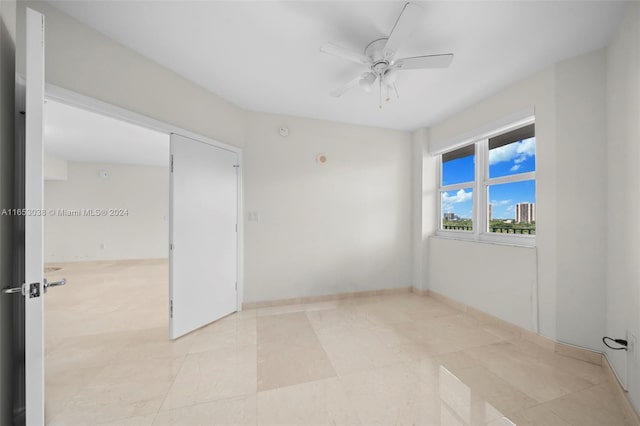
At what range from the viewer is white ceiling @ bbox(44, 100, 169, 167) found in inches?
136

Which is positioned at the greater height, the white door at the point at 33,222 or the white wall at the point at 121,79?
the white wall at the point at 121,79

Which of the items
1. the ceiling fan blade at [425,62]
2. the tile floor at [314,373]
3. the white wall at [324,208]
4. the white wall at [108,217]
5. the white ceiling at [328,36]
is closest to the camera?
the tile floor at [314,373]

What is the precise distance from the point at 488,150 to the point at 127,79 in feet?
12.7

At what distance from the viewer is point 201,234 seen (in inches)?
102

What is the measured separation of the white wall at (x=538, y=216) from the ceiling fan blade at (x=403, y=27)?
1.65m

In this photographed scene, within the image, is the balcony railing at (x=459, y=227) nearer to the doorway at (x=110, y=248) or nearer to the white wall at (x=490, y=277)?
the white wall at (x=490, y=277)

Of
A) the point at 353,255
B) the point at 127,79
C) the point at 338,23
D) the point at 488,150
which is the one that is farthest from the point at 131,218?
the point at 488,150

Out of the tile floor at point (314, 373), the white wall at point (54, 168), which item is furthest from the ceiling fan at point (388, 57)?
the white wall at point (54, 168)

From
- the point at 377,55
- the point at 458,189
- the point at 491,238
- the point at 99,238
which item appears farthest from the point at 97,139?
the point at 491,238

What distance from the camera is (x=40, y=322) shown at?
1066 mm

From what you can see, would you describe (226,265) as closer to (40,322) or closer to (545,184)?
(40,322)

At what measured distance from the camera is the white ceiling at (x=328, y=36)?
1.58m

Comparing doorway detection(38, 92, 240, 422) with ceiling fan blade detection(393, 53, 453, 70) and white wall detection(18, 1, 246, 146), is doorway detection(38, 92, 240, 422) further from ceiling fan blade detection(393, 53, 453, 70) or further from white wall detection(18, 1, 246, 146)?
ceiling fan blade detection(393, 53, 453, 70)

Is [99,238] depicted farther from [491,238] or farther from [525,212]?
[525,212]
